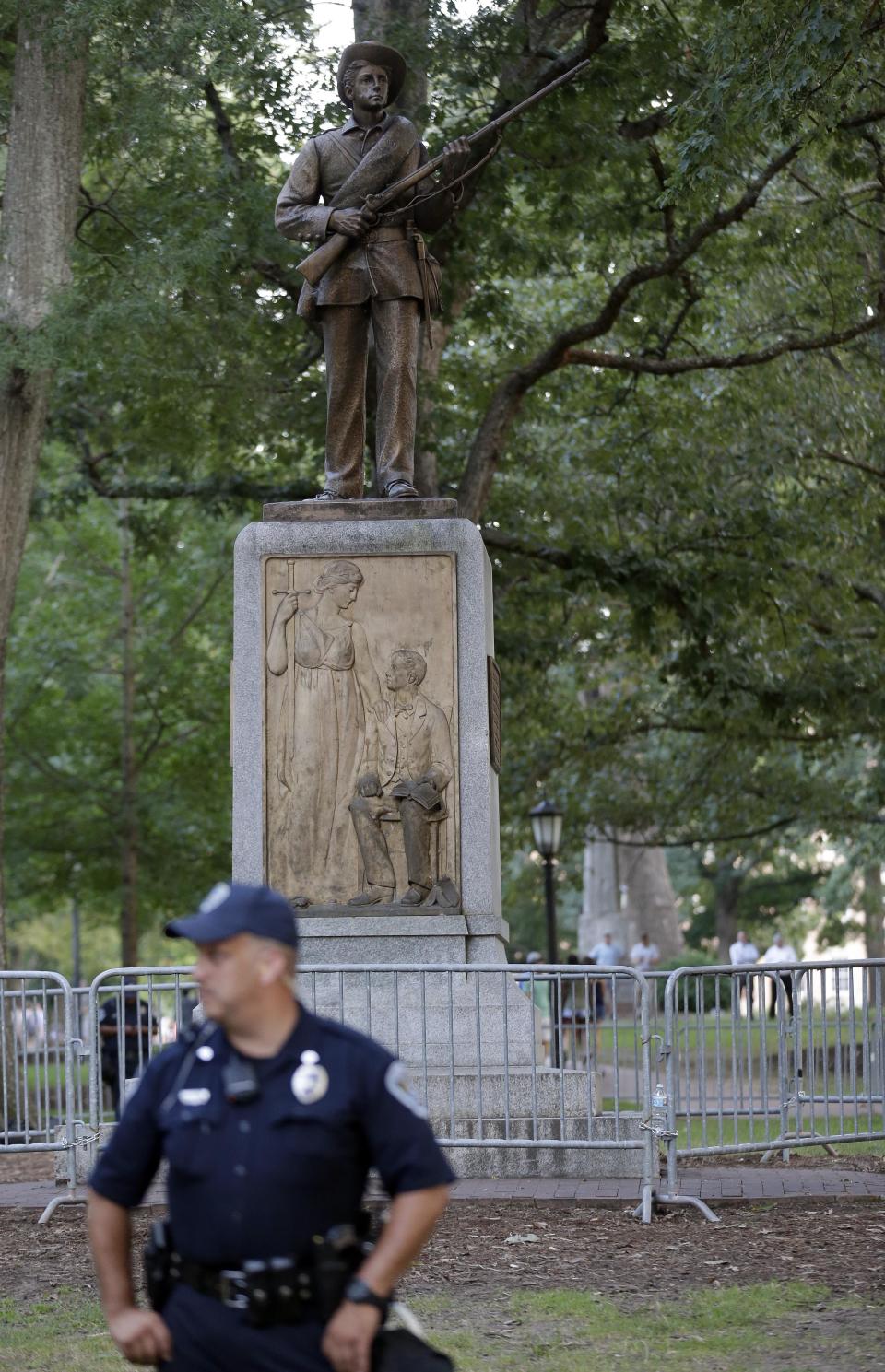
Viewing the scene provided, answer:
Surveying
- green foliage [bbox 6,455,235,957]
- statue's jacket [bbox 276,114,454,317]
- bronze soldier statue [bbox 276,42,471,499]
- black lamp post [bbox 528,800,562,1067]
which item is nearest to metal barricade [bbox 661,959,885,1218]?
bronze soldier statue [bbox 276,42,471,499]

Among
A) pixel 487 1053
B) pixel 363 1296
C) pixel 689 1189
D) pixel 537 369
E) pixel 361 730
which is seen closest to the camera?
pixel 363 1296

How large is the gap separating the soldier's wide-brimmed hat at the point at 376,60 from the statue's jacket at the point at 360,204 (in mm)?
280

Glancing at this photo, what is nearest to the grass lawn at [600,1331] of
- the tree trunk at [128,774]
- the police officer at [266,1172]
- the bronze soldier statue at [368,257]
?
the police officer at [266,1172]

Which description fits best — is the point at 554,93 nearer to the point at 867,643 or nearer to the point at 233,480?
the point at 233,480

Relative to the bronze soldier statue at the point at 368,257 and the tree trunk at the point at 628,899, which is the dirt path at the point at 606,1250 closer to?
the bronze soldier statue at the point at 368,257

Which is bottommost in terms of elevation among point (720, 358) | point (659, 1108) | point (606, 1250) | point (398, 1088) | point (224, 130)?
point (606, 1250)

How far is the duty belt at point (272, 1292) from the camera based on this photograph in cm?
353

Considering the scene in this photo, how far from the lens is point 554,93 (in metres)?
17.3

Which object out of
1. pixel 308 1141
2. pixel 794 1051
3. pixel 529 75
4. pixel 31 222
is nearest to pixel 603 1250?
pixel 794 1051

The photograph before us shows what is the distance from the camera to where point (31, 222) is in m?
Answer: 15.4

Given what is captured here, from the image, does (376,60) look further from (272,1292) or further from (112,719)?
(112,719)

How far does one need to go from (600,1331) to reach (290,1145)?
3870 mm

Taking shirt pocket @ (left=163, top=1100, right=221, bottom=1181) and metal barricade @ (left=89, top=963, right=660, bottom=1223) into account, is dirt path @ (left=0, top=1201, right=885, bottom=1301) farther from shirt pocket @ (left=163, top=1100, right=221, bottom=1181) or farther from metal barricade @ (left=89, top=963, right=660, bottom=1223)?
shirt pocket @ (left=163, top=1100, right=221, bottom=1181)

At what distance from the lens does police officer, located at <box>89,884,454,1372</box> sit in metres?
3.55
